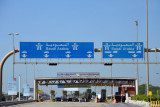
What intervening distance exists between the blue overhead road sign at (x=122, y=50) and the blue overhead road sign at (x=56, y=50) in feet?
5.97

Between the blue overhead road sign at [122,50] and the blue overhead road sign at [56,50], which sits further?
the blue overhead road sign at [122,50]

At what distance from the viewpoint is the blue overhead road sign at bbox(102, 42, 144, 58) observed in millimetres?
45219

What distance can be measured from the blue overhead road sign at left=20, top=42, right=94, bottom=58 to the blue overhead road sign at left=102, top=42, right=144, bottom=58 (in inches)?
71.6

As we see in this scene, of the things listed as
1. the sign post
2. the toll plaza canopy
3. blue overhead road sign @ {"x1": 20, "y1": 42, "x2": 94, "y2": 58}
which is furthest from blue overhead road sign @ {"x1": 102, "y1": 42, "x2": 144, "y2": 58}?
the toll plaza canopy

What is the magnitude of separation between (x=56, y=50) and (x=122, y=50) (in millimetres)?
8170

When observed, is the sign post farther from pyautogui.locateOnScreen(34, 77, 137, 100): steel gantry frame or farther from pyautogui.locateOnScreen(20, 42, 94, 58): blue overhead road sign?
pyautogui.locateOnScreen(34, 77, 137, 100): steel gantry frame

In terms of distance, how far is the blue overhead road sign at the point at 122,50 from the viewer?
4522cm

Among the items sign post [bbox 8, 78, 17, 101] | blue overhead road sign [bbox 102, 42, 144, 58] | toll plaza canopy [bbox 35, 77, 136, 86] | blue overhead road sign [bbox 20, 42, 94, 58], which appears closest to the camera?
blue overhead road sign [bbox 20, 42, 94, 58]

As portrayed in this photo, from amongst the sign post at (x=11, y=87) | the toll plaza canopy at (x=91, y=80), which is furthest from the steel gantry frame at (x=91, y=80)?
the sign post at (x=11, y=87)

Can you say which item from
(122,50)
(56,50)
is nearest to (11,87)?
(56,50)

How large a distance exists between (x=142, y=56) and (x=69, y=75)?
48.5 meters

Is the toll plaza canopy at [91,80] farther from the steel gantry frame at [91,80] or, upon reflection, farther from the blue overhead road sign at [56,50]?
the blue overhead road sign at [56,50]

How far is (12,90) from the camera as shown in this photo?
46125 mm

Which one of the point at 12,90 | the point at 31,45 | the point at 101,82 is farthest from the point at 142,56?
the point at 101,82
